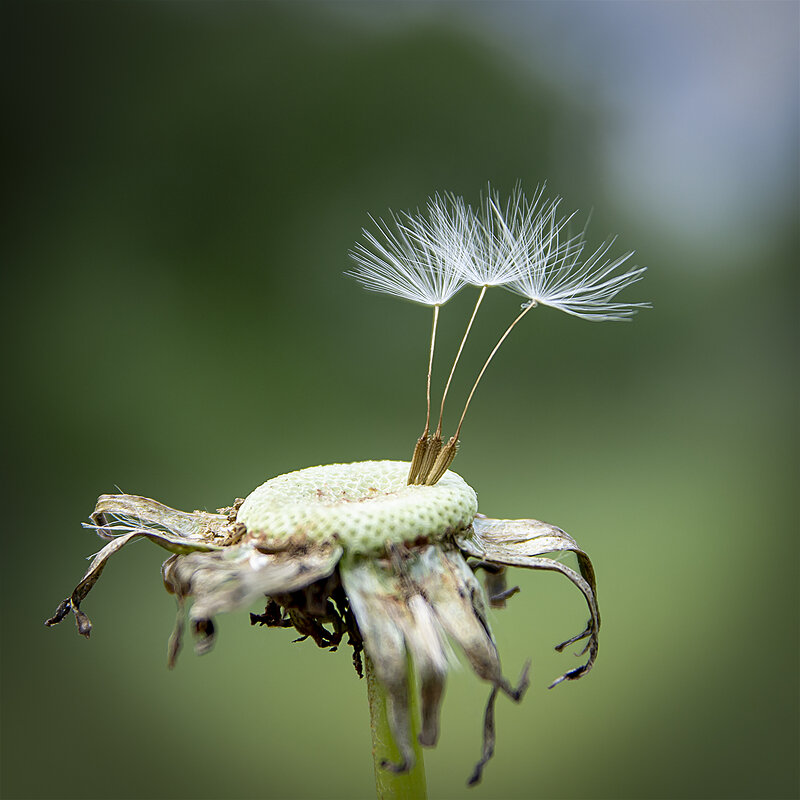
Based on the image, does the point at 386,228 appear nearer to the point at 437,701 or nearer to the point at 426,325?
the point at 437,701

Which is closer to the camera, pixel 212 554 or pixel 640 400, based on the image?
pixel 212 554

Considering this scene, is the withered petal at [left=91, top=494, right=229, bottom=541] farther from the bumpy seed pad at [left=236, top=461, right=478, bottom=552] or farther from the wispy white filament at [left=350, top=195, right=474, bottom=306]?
the wispy white filament at [left=350, top=195, right=474, bottom=306]

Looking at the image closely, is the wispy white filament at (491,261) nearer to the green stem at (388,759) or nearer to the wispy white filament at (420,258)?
the wispy white filament at (420,258)

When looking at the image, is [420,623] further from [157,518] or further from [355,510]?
[157,518]

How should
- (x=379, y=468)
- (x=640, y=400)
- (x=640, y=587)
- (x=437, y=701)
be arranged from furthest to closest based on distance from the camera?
(x=640, y=400) → (x=640, y=587) → (x=379, y=468) → (x=437, y=701)

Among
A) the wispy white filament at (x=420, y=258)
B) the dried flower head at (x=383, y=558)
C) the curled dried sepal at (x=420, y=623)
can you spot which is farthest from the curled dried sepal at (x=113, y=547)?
the wispy white filament at (x=420, y=258)

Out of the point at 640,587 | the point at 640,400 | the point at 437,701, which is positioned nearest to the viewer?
the point at 437,701

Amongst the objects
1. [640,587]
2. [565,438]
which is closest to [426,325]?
[565,438]

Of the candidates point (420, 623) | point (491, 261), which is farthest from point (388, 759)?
point (491, 261)

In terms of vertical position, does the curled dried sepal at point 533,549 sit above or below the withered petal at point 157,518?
below
